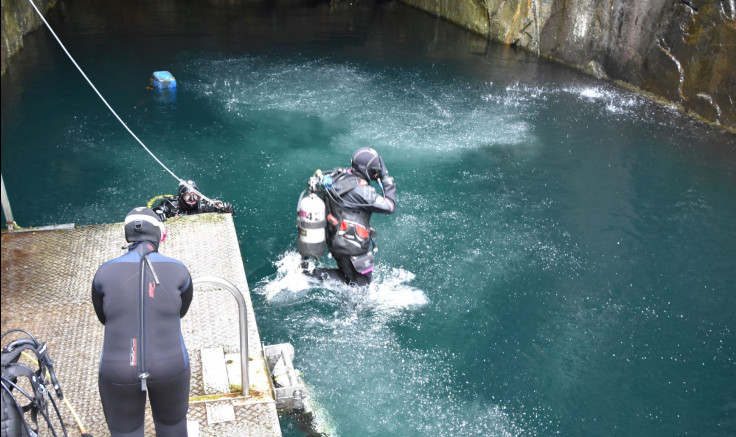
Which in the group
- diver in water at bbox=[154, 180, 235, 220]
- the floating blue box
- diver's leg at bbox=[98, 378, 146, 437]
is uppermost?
diver's leg at bbox=[98, 378, 146, 437]

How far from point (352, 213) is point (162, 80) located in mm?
7478

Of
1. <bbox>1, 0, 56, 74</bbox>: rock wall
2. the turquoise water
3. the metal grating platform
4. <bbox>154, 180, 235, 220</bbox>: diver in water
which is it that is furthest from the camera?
<bbox>1, 0, 56, 74</bbox>: rock wall

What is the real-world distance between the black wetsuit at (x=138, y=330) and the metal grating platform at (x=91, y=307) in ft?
2.92

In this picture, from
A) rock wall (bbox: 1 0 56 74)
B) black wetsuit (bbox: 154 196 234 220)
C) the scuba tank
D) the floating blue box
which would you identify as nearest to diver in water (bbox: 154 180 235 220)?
black wetsuit (bbox: 154 196 234 220)

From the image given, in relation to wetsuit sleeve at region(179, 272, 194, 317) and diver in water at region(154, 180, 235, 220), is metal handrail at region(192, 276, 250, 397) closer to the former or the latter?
wetsuit sleeve at region(179, 272, 194, 317)

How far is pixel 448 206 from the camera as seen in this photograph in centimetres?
816

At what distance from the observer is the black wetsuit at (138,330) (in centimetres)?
298

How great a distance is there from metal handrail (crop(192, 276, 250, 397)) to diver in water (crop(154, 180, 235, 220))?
276 cm

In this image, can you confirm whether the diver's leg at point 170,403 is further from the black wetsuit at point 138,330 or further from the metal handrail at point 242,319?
the metal handrail at point 242,319

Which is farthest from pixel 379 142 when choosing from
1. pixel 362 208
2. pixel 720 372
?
pixel 720 372

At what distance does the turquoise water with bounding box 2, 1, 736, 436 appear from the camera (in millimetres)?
5297

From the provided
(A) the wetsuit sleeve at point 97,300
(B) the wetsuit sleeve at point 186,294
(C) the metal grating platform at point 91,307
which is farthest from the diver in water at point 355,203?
(A) the wetsuit sleeve at point 97,300

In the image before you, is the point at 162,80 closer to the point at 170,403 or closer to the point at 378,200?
the point at 378,200

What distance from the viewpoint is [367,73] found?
523 inches
